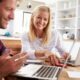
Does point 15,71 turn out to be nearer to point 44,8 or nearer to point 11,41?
point 44,8

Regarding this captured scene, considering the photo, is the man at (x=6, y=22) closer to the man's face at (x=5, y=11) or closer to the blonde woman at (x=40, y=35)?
Result: the man's face at (x=5, y=11)

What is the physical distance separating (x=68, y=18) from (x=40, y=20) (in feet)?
10.5

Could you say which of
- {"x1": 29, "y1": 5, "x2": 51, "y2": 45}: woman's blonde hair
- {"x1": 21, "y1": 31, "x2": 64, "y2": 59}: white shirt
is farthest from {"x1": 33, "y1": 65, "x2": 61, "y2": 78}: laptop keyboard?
{"x1": 29, "y1": 5, "x2": 51, "y2": 45}: woman's blonde hair

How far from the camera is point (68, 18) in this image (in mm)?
5215

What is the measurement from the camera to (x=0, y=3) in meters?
1.14

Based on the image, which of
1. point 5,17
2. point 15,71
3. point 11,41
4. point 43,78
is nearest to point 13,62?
point 15,71

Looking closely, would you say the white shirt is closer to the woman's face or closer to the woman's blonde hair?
the woman's blonde hair

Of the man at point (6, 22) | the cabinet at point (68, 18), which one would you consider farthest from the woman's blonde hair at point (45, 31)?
the cabinet at point (68, 18)

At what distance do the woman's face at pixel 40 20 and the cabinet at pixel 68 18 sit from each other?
287 cm

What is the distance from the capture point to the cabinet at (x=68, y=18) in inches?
193

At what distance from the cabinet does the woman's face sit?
2.87 m

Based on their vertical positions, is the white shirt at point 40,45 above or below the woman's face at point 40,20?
below

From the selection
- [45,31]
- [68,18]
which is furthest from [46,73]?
[68,18]

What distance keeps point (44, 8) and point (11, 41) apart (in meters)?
2.71
